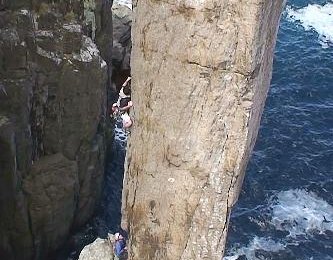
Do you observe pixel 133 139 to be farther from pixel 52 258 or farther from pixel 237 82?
pixel 52 258

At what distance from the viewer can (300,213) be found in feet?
108

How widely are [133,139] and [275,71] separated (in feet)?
119

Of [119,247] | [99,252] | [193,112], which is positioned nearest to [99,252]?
[99,252]

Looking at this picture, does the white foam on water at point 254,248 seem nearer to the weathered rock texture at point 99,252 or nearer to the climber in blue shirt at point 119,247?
the climber in blue shirt at point 119,247

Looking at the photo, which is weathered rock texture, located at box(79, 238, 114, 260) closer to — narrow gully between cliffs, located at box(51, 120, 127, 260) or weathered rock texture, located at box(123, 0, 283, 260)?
weathered rock texture, located at box(123, 0, 283, 260)

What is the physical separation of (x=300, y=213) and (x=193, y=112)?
2647cm

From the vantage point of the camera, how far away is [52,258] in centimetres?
2955

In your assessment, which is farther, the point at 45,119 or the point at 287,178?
the point at 287,178

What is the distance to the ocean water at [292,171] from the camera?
30641 millimetres

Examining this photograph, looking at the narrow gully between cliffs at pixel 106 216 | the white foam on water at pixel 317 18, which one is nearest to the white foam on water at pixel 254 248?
the narrow gully between cliffs at pixel 106 216

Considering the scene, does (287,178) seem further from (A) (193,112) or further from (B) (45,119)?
(A) (193,112)

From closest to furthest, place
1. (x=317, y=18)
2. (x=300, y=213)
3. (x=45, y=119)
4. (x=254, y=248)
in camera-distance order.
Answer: (x=45, y=119)
(x=254, y=248)
(x=300, y=213)
(x=317, y=18)

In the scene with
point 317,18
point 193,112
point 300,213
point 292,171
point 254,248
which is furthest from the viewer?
point 317,18

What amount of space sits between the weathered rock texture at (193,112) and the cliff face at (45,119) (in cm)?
1672
